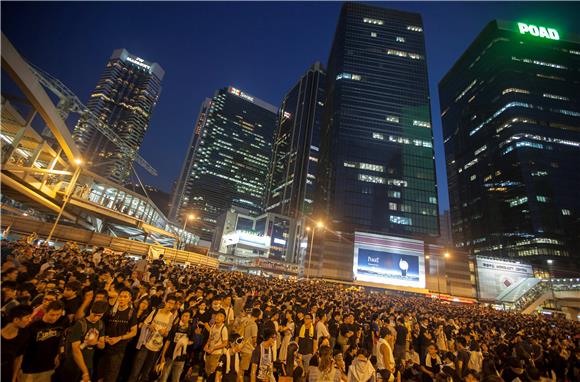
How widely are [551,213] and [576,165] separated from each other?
21.3 metres

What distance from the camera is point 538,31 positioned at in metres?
114

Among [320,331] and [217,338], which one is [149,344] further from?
[320,331]

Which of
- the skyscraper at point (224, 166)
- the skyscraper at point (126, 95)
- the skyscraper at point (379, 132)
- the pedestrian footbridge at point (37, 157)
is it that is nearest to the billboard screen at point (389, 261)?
the skyscraper at point (379, 132)

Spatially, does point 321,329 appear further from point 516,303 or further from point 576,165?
point 576,165

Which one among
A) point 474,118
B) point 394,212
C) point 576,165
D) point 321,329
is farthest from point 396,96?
point 321,329

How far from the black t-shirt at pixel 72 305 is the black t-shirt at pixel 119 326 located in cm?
77

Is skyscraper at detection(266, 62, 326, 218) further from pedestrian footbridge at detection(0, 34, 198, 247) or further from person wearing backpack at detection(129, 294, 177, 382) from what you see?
person wearing backpack at detection(129, 294, 177, 382)

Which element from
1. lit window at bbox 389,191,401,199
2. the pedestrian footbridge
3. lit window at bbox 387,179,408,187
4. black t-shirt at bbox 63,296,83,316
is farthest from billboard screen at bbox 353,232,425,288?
black t-shirt at bbox 63,296,83,316

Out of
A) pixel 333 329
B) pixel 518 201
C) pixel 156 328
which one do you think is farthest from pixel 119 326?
pixel 518 201

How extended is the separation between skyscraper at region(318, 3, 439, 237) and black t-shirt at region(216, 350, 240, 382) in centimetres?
6553

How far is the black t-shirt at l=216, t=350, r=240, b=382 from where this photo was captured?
522 centimetres

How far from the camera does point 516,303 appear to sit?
48.4 meters

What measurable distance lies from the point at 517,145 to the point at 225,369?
114m

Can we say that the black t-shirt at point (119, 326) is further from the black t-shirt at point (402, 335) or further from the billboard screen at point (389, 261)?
the billboard screen at point (389, 261)
